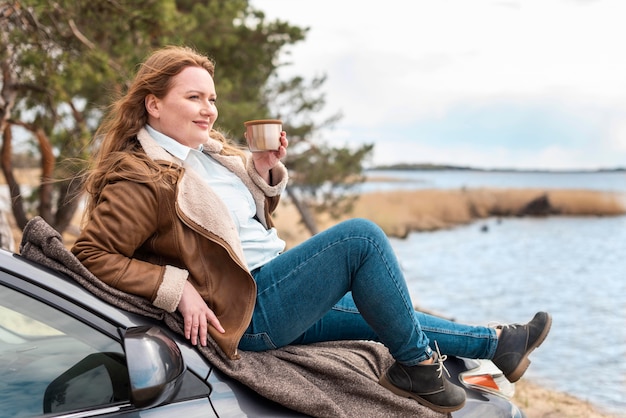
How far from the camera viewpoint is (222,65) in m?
12.3

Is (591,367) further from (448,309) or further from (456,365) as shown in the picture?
(456,365)

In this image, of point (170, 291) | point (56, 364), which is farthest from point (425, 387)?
point (56, 364)

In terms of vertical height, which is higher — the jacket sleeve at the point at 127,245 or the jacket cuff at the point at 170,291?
the jacket sleeve at the point at 127,245

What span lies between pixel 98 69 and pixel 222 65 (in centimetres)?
431

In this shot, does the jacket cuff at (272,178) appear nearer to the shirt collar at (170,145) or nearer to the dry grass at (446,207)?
the shirt collar at (170,145)

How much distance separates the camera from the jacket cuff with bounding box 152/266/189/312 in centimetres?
209

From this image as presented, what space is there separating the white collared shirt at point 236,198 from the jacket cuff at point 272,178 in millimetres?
59

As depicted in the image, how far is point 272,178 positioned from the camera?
288 cm

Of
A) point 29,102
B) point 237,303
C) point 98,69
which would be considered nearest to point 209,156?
point 237,303

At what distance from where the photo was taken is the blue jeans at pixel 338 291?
2326 millimetres

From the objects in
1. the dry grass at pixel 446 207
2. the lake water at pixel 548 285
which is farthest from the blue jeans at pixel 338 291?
the dry grass at pixel 446 207

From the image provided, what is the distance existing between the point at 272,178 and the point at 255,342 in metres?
0.78

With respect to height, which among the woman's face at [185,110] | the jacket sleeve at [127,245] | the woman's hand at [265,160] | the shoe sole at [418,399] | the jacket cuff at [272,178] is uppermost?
the woman's face at [185,110]

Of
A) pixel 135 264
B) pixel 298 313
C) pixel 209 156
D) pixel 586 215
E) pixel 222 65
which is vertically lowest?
pixel 586 215
